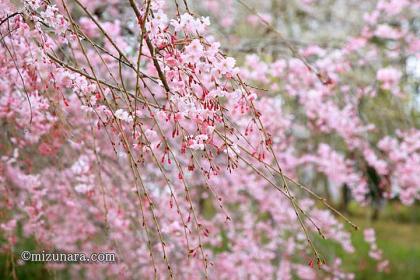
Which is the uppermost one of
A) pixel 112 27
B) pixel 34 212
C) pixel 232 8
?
pixel 232 8

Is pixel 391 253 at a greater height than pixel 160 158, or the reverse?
pixel 391 253

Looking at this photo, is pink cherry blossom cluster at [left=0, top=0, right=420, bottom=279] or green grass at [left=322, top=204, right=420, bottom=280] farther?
green grass at [left=322, top=204, right=420, bottom=280]

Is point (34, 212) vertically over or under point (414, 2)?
under

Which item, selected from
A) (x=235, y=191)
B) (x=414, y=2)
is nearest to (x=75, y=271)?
(x=235, y=191)

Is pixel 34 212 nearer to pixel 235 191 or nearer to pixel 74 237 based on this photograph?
pixel 74 237

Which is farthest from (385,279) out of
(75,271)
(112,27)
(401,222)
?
(401,222)

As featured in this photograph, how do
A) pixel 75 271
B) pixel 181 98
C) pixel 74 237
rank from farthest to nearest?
1. pixel 75 271
2. pixel 74 237
3. pixel 181 98

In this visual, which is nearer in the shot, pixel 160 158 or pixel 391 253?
pixel 160 158

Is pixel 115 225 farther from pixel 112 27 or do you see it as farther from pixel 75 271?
pixel 75 271

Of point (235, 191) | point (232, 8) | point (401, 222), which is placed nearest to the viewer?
point (235, 191)

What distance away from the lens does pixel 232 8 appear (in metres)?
6.38

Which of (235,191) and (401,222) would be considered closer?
(235,191)

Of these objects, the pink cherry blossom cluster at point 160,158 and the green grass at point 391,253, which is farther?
the green grass at point 391,253

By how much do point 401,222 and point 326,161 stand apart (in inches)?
375
